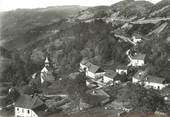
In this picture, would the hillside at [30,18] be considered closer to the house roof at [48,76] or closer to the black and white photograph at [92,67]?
the black and white photograph at [92,67]

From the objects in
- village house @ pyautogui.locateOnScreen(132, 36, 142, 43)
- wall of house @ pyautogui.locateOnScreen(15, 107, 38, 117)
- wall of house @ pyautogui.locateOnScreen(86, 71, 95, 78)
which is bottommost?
wall of house @ pyautogui.locateOnScreen(15, 107, 38, 117)

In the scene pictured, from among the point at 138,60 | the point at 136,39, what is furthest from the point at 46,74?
the point at 136,39

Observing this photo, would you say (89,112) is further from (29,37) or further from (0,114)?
(29,37)

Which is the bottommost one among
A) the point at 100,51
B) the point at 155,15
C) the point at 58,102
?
the point at 58,102

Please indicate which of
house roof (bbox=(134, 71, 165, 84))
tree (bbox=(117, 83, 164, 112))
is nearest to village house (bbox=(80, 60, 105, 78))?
house roof (bbox=(134, 71, 165, 84))

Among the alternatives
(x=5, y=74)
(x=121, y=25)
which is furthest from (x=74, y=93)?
(x=121, y=25)

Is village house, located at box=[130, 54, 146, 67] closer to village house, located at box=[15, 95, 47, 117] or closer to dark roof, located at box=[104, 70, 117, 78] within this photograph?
dark roof, located at box=[104, 70, 117, 78]

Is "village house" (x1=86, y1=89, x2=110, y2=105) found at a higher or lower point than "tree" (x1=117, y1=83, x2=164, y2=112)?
lower

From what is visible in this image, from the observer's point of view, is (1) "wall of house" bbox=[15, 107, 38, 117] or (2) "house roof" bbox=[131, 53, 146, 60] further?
(2) "house roof" bbox=[131, 53, 146, 60]
